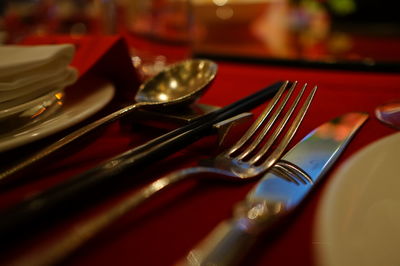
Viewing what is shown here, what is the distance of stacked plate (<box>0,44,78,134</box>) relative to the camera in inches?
14.1

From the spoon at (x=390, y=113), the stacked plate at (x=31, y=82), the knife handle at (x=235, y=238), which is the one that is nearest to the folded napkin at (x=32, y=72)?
the stacked plate at (x=31, y=82)

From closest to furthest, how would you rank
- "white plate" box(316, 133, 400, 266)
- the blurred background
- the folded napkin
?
"white plate" box(316, 133, 400, 266) → the folded napkin → the blurred background

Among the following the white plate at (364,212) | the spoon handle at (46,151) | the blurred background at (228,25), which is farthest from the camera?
the blurred background at (228,25)

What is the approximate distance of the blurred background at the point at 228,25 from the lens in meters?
0.93

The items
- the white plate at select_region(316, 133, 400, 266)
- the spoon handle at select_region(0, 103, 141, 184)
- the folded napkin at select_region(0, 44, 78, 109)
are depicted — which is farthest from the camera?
the folded napkin at select_region(0, 44, 78, 109)

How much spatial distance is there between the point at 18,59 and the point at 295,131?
0.37 m

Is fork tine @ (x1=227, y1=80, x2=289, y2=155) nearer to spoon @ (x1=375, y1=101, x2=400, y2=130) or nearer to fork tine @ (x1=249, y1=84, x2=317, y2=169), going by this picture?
fork tine @ (x1=249, y1=84, x2=317, y2=169)

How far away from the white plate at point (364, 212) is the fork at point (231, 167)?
0.09 m

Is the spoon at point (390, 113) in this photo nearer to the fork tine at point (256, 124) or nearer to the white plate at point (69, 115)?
the fork tine at point (256, 124)

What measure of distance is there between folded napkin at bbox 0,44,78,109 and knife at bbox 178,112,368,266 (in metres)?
0.32

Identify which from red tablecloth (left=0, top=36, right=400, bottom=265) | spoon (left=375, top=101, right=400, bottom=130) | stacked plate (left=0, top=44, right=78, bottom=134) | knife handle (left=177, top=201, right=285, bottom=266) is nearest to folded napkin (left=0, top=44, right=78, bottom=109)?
stacked plate (left=0, top=44, right=78, bottom=134)

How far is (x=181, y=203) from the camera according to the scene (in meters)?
0.25

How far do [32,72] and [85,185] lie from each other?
0.27m

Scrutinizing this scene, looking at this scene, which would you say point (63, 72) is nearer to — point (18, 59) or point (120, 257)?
point (18, 59)
